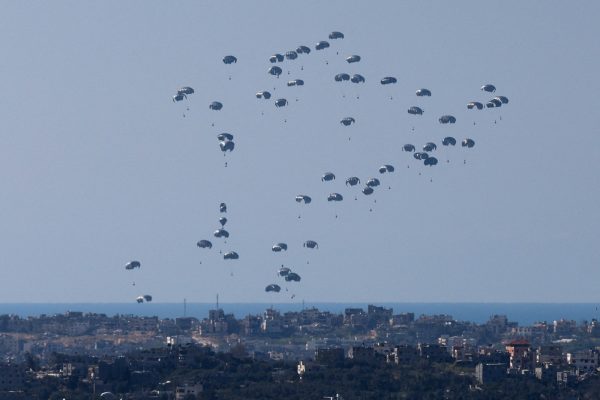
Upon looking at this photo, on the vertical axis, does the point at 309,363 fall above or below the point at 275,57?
below

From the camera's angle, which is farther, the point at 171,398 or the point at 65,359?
the point at 65,359

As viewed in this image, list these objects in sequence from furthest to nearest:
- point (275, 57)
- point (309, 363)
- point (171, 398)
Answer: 1. point (309, 363)
2. point (275, 57)
3. point (171, 398)

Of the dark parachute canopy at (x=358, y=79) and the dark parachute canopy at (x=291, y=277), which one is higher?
the dark parachute canopy at (x=358, y=79)

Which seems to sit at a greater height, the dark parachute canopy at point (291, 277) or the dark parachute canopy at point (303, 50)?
the dark parachute canopy at point (303, 50)

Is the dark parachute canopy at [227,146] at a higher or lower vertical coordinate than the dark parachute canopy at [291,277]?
higher

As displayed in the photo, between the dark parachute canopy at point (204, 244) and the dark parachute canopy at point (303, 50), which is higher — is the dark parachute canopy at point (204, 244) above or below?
below

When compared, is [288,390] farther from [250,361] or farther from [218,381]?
[250,361]

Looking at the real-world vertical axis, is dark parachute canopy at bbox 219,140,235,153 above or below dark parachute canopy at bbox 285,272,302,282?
above

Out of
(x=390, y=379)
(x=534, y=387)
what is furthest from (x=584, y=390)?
(x=390, y=379)
